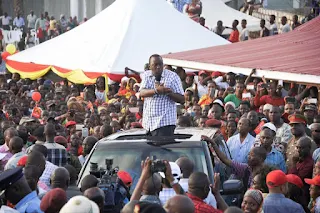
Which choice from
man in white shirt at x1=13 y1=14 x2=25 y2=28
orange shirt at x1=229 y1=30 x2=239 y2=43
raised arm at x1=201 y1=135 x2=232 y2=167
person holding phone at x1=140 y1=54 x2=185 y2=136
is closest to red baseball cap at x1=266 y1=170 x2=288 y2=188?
raised arm at x1=201 y1=135 x2=232 y2=167

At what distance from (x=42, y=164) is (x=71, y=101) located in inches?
369

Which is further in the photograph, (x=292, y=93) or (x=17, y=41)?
(x=17, y=41)

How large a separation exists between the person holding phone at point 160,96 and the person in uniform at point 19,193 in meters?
3.60

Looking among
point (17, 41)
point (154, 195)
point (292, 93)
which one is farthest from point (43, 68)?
point (154, 195)

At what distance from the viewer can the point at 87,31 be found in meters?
26.8

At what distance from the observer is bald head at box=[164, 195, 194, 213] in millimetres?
6781

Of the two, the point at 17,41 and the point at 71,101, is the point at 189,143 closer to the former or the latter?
the point at 71,101

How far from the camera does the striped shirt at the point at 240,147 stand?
12289mm

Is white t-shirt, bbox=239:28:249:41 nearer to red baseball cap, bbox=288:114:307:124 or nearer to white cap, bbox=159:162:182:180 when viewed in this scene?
red baseball cap, bbox=288:114:307:124

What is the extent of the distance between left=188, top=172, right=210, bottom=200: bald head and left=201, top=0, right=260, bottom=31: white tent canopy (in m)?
24.7

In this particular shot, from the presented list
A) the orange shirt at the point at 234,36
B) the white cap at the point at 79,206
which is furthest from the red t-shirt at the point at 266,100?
the orange shirt at the point at 234,36

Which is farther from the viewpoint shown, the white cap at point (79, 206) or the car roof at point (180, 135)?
the car roof at point (180, 135)

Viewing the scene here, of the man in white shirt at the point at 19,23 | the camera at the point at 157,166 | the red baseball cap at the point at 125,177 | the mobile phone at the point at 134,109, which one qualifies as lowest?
the mobile phone at the point at 134,109

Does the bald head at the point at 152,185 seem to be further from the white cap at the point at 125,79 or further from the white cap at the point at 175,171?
the white cap at the point at 125,79
